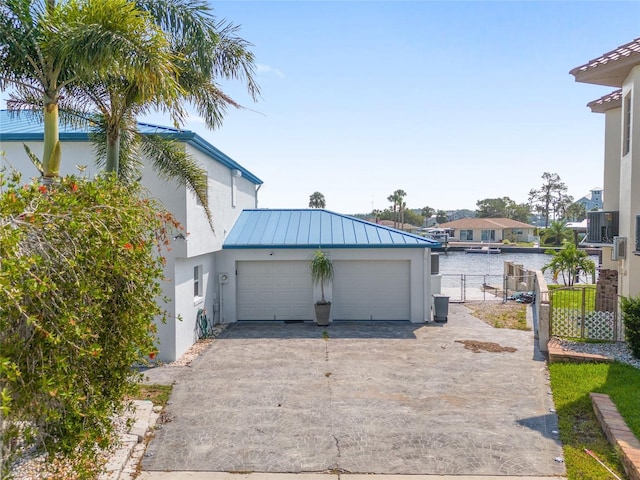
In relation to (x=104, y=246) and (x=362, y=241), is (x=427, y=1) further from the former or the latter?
(x=104, y=246)

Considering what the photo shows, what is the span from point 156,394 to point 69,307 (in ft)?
17.8

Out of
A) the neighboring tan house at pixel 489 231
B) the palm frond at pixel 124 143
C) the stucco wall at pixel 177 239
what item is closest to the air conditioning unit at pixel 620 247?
the stucco wall at pixel 177 239

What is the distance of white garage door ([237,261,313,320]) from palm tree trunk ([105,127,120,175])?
7.82 m

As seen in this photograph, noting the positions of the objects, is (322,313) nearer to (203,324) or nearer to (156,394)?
(203,324)

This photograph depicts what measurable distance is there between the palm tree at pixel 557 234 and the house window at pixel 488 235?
12.1 m

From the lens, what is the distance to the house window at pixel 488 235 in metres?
82.0

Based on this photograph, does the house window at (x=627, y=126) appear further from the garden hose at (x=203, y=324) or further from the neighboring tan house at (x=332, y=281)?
the garden hose at (x=203, y=324)

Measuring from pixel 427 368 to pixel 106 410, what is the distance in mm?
7344

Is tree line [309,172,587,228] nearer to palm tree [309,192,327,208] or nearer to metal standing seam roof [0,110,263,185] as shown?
palm tree [309,192,327,208]

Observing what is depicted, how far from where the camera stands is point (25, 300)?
359 cm

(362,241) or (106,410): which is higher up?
(362,241)

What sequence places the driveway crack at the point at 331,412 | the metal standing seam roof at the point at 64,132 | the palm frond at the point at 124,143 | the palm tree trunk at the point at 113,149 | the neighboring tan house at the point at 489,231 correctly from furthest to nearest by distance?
the neighboring tan house at the point at 489,231
the metal standing seam roof at the point at 64,132
the palm frond at the point at 124,143
the palm tree trunk at the point at 113,149
the driveway crack at the point at 331,412

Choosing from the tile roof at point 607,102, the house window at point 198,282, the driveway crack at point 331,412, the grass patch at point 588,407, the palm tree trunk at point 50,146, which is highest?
the tile roof at point 607,102

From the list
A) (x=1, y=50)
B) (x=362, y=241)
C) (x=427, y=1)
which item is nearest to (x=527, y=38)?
(x=427, y=1)
